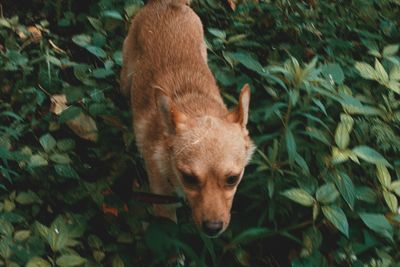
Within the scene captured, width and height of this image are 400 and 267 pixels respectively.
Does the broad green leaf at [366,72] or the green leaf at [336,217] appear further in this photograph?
the broad green leaf at [366,72]

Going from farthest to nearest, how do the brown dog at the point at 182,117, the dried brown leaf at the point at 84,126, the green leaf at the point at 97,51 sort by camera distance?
the green leaf at the point at 97,51, the dried brown leaf at the point at 84,126, the brown dog at the point at 182,117

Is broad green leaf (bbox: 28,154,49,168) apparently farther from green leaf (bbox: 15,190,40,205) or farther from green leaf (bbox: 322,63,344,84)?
green leaf (bbox: 322,63,344,84)

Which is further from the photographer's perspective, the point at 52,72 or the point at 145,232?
the point at 52,72

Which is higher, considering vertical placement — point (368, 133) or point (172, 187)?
point (368, 133)

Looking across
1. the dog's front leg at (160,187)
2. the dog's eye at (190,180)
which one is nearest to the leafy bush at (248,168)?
the dog's front leg at (160,187)

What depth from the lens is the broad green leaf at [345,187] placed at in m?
3.45

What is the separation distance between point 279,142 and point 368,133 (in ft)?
2.33

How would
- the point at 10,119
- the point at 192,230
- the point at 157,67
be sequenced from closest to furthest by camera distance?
the point at 192,230
the point at 157,67
the point at 10,119

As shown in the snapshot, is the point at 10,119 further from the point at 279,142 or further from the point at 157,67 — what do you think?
the point at 279,142

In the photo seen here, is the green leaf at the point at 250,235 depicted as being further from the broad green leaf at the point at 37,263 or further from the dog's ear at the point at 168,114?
the broad green leaf at the point at 37,263

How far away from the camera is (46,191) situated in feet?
14.0

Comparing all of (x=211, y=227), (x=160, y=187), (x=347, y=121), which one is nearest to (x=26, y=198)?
(x=160, y=187)

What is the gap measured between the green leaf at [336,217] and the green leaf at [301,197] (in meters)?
0.10

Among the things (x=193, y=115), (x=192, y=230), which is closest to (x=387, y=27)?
(x=193, y=115)
